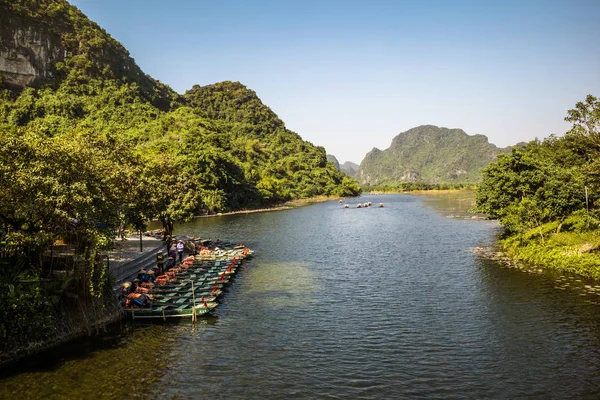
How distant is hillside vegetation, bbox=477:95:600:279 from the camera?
41281 millimetres

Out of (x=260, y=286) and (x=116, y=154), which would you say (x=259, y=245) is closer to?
(x=260, y=286)

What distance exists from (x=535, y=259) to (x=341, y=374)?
3262cm

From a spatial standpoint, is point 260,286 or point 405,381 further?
point 260,286

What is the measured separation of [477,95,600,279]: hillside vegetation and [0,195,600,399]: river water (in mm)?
5112

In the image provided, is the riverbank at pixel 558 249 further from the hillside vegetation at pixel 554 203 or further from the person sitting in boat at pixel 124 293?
the person sitting in boat at pixel 124 293

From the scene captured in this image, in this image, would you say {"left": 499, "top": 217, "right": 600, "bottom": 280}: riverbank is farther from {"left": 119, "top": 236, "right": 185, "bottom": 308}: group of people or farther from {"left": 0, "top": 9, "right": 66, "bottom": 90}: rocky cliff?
{"left": 0, "top": 9, "right": 66, "bottom": 90}: rocky cliff

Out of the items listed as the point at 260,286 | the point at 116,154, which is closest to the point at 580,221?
the point at 260,286

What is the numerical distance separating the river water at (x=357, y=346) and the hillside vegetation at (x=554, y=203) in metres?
5.11

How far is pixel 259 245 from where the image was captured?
64.9 m

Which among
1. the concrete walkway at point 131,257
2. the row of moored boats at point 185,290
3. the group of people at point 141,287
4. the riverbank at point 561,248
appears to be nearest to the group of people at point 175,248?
the row of moored boats at point 185,290

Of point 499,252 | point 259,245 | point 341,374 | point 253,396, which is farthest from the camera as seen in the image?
point 259,245

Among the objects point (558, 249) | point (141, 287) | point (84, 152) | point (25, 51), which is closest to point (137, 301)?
point (141, 287)

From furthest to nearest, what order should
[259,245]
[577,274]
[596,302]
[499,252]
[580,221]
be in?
1. [259,245]
2. [499,252]
3. [580,221]
4. [577,274]
5. [596,302]

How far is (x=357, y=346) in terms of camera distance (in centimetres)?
2603
